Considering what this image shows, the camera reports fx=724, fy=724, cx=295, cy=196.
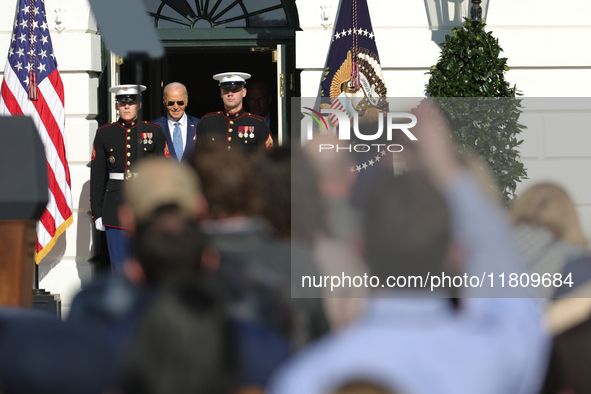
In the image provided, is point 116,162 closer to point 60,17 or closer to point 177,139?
point 177,139

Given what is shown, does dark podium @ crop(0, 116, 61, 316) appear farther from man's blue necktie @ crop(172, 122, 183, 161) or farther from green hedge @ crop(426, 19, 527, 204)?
man's blue necktie @ crop(172, 122, 183, 161)

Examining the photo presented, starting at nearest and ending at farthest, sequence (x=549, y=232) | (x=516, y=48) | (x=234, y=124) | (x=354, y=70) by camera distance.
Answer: (x=549, y=232)
(x=354, y=70)
(x=234, y=124)
(x=516, y=48)

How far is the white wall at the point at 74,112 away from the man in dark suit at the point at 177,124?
2.51 ft

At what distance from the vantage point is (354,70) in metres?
5.64

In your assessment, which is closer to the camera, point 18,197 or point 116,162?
point 18,197

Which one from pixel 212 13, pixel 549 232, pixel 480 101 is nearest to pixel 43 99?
pixel 212 13

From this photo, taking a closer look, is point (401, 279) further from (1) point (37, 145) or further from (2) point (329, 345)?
(1) point (37, 145)

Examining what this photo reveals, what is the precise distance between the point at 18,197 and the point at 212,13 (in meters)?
4.82

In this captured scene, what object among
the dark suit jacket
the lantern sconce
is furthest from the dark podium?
the lantern sconce

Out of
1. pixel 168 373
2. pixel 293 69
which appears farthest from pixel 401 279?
pixel 293 69

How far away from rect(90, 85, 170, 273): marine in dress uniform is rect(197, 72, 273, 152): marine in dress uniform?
0.42 m

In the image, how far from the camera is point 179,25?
652 cm

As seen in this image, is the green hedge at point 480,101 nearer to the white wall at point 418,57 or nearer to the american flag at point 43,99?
the white wall at point 418,57

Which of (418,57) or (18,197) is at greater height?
(418,57)
